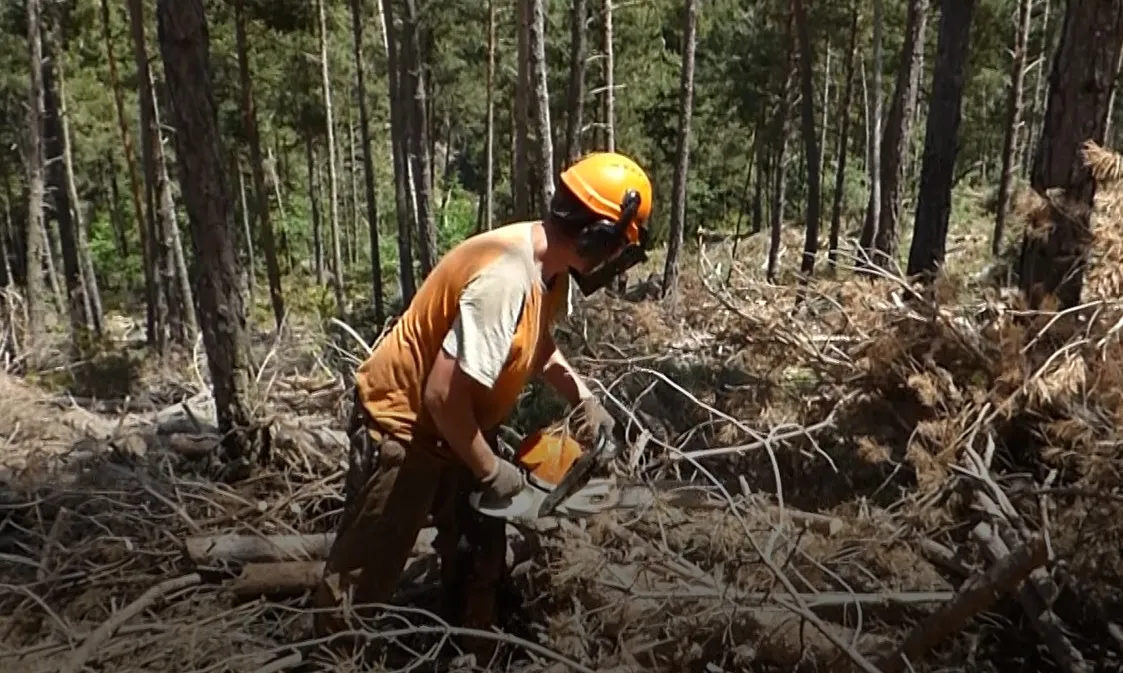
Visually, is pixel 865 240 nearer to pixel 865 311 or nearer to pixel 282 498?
pixel 865 311

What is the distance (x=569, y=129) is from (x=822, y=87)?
15089mm

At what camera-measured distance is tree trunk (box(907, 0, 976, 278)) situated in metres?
8.34

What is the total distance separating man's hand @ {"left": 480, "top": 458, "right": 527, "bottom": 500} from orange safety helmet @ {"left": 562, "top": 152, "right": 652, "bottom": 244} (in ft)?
2.64

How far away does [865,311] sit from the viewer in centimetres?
456

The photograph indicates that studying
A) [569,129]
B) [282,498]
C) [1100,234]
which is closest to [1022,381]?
[1100,234]

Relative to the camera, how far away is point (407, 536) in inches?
121

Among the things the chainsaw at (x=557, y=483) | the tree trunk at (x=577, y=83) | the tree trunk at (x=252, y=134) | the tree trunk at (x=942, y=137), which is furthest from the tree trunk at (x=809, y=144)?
the chainsaw at (x=557, y=483)

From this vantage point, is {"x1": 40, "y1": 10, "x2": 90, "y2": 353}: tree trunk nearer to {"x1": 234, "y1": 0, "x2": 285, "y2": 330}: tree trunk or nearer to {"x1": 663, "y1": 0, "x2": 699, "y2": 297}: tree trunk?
{"x1": 234, "y1": 0, "x2": 285, "y2": 330}: tree trunk

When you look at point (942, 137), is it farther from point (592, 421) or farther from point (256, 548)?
point (256, 548)

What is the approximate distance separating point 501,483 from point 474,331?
0.53 m

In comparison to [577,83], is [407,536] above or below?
below

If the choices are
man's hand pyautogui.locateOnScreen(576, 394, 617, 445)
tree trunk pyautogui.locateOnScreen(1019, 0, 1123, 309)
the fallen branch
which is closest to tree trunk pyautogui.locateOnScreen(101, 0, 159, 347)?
the fallen branch

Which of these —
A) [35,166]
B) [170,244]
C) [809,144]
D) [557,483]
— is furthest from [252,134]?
[557,483]

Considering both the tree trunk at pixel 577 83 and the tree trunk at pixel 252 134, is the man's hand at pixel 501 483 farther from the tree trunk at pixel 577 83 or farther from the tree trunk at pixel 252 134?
the tree trunk at pixel 252 134
